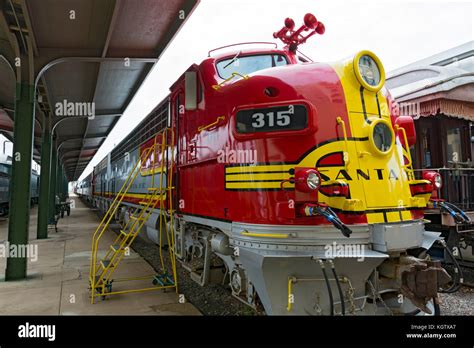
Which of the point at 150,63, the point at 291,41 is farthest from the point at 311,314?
the point at 150,63

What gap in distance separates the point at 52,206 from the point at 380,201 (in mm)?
15459

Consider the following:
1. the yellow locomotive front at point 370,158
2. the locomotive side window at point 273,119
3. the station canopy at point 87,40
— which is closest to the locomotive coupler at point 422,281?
the yellow locomotive front at point 370,158

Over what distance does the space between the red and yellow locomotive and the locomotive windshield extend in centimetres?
56

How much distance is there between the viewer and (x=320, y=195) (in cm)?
334

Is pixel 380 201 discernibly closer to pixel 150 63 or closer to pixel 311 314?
pixel 311 314

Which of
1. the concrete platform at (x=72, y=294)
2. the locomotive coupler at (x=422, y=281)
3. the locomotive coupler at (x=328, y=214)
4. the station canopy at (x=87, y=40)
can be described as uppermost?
the station canopy at (x=87, y=40)

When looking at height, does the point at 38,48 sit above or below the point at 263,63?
above

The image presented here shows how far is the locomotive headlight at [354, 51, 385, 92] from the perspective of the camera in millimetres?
3633

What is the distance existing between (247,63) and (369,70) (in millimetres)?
1625

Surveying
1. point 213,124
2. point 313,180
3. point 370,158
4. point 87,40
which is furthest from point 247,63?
point 87,40

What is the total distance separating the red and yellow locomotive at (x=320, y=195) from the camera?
323cm

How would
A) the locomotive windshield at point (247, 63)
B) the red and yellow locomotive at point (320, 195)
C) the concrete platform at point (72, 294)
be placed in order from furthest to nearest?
the concrete platform at point (72, 294) < the locomotive windshield at point (247, 63) < the red and yellow locomotive at point (320, 195)

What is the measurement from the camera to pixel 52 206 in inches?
616

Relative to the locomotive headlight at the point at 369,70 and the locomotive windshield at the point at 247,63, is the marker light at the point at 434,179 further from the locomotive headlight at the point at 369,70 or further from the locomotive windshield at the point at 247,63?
the locomotive windshield at the point at 247,63
